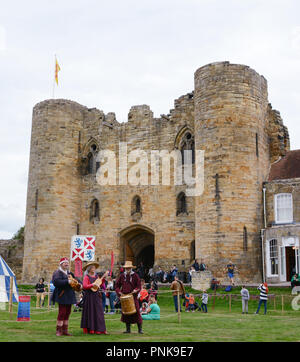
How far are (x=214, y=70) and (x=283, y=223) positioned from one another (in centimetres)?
883

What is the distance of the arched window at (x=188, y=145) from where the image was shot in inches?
1215

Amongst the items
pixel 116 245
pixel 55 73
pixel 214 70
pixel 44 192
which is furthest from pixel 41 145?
pixel 214 70

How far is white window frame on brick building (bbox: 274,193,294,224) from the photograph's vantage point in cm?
2742

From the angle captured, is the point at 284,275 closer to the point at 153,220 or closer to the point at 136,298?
the point at 153,220

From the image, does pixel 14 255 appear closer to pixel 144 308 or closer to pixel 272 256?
pixel 272 256

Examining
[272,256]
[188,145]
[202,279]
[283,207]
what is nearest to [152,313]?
[202,279]

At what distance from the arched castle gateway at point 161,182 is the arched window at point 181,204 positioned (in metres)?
0.06

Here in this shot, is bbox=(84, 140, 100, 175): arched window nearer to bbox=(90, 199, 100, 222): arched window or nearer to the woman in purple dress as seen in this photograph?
bbox=(90, 199, 100, 222): arched window

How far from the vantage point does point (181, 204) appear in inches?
1209

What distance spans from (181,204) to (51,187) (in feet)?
27.8

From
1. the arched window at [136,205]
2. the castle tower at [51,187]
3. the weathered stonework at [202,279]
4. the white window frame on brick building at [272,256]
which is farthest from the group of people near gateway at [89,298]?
the castle tower at [51,187]

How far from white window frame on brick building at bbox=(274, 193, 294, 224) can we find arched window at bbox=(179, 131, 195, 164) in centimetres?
548

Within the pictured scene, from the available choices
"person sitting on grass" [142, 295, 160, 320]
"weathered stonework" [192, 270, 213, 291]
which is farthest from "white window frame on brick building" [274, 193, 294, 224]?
"person sitting on grass" [142, 295, 160, 320]
